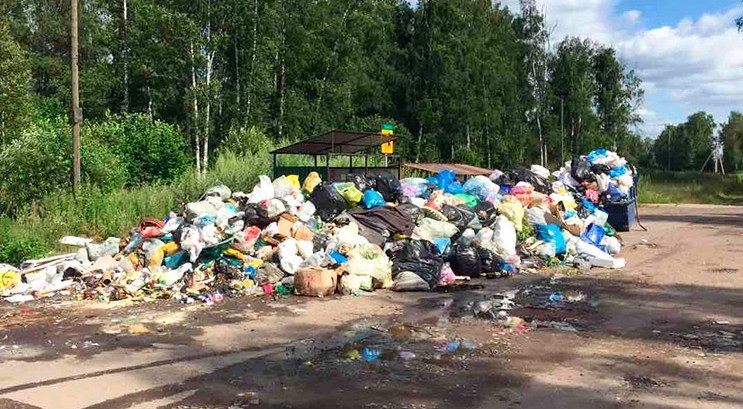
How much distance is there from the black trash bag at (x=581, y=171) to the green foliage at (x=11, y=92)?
607 inches

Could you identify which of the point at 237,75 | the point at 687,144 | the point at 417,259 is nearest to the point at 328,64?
the point at 237,75

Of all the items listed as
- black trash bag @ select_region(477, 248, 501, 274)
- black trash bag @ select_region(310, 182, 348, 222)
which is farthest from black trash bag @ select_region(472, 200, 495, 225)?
black trash bag @ select_region(310, 182, 348, 222)

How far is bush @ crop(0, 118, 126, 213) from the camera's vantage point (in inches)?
549

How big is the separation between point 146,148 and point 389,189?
11.1 metres

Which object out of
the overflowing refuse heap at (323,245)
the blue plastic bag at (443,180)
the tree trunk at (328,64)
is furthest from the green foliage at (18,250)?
the tree trunk at (328,64)

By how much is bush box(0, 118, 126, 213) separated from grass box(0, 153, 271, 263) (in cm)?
63

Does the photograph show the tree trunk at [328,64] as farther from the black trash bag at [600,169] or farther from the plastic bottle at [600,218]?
the plastic bottle at [600,218]

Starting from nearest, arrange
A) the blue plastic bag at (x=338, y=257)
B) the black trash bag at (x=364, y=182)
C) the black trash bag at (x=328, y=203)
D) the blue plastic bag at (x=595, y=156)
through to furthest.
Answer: the blue plastic bag at (x=338, y=257), the black trash bag at (x=328, y=203), the black trash bag at (x=364, y=182), the blue plastic bag at (x=595, y=156)

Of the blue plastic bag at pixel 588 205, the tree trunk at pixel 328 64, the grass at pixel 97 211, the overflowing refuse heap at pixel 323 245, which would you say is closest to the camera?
the overflowing refuse heap at pixel 323 245

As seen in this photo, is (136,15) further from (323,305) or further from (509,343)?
(509,343)

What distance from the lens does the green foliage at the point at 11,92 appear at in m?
19.0

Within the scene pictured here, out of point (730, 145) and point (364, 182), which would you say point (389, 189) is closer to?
point (364, 182)

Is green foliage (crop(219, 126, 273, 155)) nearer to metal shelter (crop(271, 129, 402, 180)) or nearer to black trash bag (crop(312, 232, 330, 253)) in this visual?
metal shelter (crop(271, 129, 402, 180))

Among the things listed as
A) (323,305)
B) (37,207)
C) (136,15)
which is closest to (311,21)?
(136,15)
